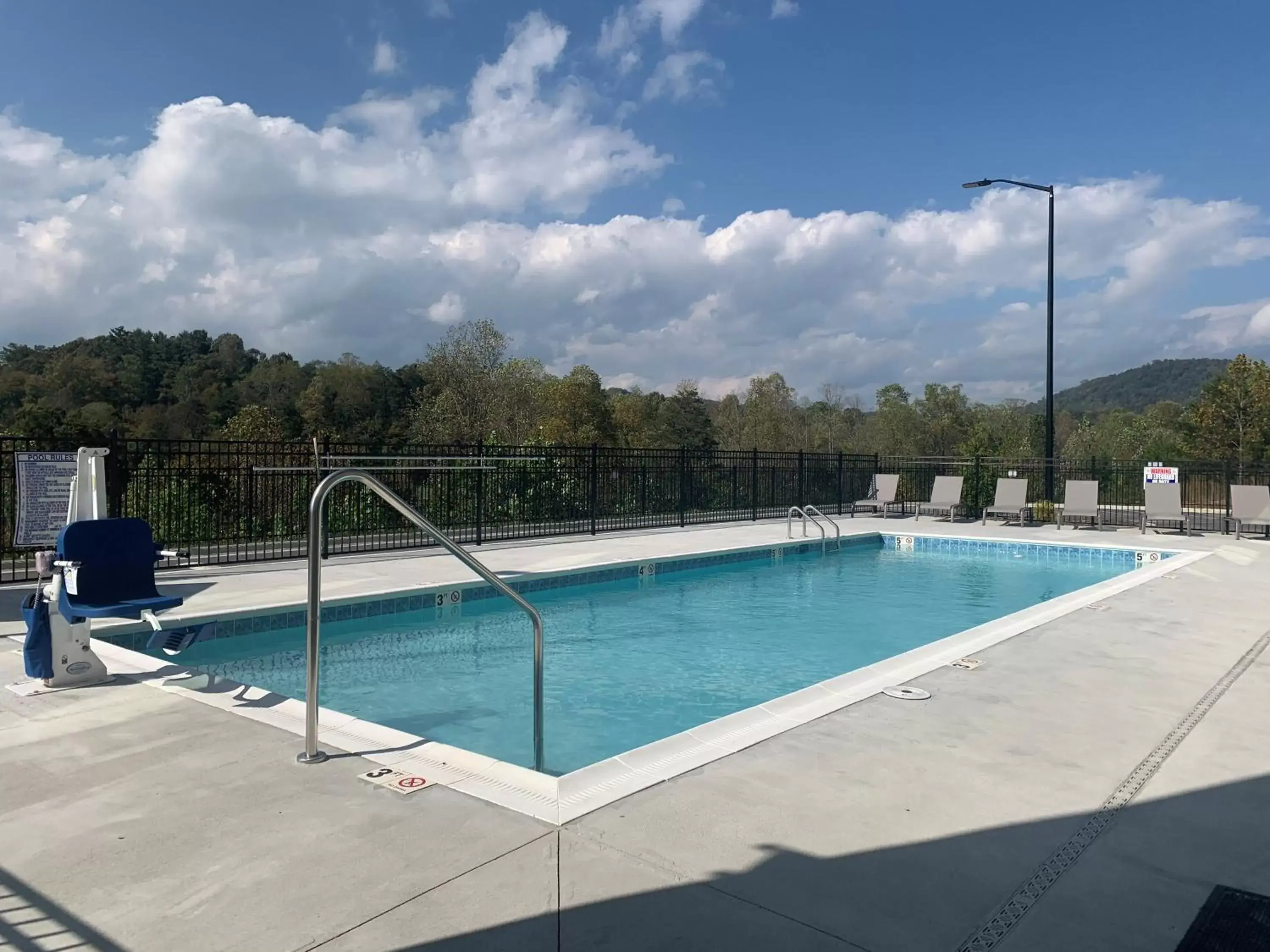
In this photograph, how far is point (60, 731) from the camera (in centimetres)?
398

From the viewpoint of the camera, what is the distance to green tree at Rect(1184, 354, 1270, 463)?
29125 millimetres

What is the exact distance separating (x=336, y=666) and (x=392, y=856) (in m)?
4.15

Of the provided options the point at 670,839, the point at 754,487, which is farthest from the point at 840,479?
the point at 670,839

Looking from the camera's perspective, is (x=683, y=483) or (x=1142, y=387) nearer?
(x=683, y=483)

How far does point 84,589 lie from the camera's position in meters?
4.66

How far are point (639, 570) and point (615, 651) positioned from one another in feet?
12.0

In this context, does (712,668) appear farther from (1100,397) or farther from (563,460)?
(1100,397)

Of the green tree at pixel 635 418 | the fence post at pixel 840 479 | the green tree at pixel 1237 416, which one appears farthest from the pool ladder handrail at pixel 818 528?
the green tree at pixel 1237 416

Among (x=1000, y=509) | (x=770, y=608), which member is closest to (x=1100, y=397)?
(x=1000, y=509)

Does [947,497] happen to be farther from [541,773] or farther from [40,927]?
[40,927]

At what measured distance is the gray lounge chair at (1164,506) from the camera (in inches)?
603

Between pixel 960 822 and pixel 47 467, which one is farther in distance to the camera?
pixel 47 467

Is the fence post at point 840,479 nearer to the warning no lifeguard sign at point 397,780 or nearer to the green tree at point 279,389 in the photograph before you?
the warning no lifeguard sign at point 397,780

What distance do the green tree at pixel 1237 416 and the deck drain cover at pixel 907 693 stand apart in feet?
97.2
